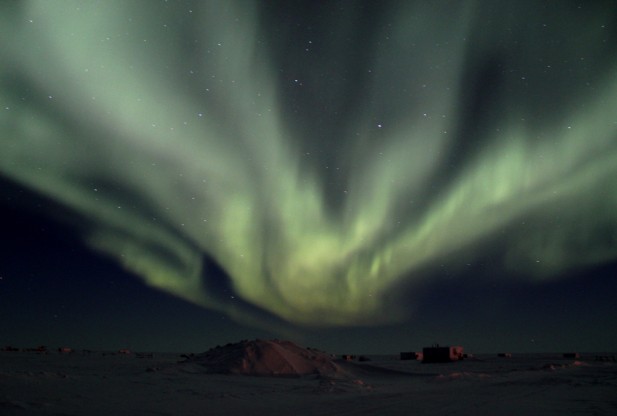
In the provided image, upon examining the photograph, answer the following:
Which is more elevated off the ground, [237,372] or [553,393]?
[237,372]

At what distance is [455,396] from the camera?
24922mm

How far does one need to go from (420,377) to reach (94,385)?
29.0 meters

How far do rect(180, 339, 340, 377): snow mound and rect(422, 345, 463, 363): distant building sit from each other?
121ft

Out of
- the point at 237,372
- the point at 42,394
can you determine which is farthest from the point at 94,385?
the point at 237,372

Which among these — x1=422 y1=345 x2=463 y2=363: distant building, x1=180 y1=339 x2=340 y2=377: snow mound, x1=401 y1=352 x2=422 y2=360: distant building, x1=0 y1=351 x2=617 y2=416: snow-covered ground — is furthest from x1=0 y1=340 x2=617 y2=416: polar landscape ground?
x1=401 y1=352 x2=422 y2=360: distant building

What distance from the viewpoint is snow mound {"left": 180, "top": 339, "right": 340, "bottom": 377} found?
40000mm

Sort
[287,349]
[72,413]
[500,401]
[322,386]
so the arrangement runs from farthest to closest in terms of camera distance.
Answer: [287,349] < [322,386] < [500,401] < [72,413]

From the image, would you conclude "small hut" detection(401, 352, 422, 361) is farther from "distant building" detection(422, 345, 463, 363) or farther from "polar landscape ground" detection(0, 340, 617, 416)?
"polar landscape ground" detection(0, 340, 617, 416)

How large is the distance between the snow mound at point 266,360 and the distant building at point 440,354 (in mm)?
36782

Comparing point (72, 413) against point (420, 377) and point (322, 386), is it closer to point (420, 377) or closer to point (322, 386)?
point (322, 386)

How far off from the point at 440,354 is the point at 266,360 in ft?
148

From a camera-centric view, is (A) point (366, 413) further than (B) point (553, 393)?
No

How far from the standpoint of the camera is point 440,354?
7669cm

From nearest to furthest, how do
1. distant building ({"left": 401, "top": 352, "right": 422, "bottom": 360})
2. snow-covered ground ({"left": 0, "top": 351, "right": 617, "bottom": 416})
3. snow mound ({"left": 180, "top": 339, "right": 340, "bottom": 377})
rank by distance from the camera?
1. snow-covered ground ({"left": 0, "top": 351, "right": 617, "bottom": 416})
2. snow mound ({"left": 180, "top": 339, "right": 340, "bottom": 377})
3. distant building ({"left": 401, "top": 352, "right": 422, "bottom": 360})
